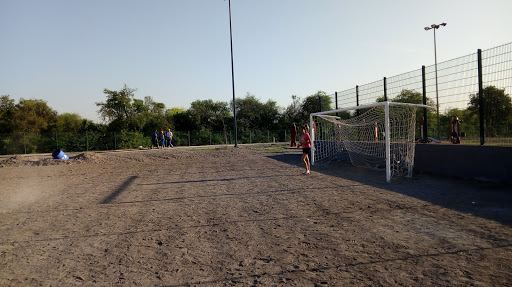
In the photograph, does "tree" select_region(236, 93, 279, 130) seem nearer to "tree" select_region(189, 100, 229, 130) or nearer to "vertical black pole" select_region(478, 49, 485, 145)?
"tree" select_region(189, 100, 229, 130)

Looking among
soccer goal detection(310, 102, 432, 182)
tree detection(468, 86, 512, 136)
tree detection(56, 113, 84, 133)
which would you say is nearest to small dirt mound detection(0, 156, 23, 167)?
soccer goal detection(310, 102, 432, 182)

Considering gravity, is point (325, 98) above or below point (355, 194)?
above

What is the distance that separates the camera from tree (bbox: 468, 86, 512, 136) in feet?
27.5

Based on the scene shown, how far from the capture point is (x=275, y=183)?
31.3ft

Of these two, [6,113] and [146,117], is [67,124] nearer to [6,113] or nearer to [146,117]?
[6,113]

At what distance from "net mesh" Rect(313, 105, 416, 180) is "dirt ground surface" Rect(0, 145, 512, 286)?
2348mm

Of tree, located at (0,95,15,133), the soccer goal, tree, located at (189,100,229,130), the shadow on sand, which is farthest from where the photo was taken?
tree, located at (189,100,229,130)

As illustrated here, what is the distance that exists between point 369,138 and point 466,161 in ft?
15.6

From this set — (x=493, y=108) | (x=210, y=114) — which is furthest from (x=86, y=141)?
(x=493, y=108)

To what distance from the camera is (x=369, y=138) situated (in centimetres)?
1384

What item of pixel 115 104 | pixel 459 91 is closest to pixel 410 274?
pixel 459 91

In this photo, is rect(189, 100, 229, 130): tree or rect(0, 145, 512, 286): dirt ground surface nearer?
rect(0, 145, 512, 286): dirt ground surface

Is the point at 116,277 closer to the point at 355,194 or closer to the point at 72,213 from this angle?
the point at 72,213

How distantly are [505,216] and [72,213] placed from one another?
777 cm
